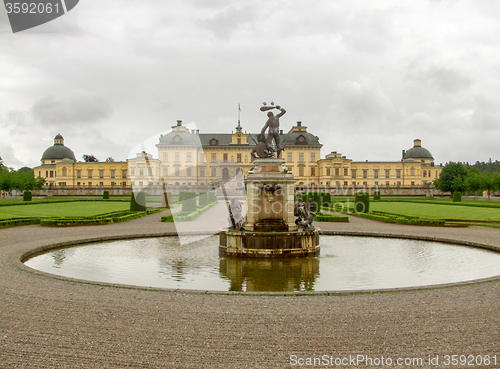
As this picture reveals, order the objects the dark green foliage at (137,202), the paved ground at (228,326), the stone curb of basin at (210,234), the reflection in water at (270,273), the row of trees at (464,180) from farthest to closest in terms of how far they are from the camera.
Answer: the row of trees at (464,180)
the dark green foliage at (137,202)
the reflection in water at (270,273)
the stone curb of basin at (210,234)
the paved ground at (228,326)

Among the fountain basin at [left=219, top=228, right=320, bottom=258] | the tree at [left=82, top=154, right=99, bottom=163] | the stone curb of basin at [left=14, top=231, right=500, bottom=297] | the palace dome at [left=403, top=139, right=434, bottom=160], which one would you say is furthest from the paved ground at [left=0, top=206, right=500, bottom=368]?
the tree at [left=82, top=154, right=99, bottom=163]

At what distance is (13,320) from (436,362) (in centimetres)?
664

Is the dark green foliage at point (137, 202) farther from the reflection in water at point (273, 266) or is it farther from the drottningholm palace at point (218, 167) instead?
the drottningholm palace at point (218, 167)

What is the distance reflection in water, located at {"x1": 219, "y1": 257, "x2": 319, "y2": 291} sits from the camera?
941 cm

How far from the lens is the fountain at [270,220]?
42.5ft

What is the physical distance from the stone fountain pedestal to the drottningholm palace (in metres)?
75.4

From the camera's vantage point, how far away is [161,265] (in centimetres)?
1173

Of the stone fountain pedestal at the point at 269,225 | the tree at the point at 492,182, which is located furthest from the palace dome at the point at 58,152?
the stone fountain pedestal at the point at 269,225

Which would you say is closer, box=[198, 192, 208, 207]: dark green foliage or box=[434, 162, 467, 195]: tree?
box=[198, 192, 208, 207]: dark green foliage

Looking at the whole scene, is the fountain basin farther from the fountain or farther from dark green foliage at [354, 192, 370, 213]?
dark green foliage at [354, 192, 370, 213]

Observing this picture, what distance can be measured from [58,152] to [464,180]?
331 feet

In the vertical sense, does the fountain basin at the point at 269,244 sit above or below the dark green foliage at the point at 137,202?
below

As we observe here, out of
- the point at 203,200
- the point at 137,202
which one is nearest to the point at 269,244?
the point at 137,202

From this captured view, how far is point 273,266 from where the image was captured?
11617mm
